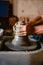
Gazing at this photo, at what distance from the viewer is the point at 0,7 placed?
9.16ft

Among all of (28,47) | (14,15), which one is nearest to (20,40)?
(28,47)

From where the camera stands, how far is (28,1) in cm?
288

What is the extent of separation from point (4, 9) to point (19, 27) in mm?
2273

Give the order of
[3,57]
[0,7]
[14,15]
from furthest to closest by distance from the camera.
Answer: [14,15] → [0,7] → [3,57]

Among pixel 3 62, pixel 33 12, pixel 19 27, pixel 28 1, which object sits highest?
pixel 28 1

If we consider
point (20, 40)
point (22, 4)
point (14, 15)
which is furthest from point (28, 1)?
point (20, 40)

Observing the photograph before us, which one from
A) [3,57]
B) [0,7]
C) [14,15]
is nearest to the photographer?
[3,57]

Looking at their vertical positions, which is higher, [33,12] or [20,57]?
[33,12]

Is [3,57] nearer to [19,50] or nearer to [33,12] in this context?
[19,50]

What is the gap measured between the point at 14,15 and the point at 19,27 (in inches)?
96.9

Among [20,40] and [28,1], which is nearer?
[20,40]

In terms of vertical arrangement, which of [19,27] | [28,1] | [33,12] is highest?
[28,1]

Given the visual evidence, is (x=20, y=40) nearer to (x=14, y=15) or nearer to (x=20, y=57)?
(x=20, y=57)

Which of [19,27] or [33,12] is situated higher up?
[33,12]
